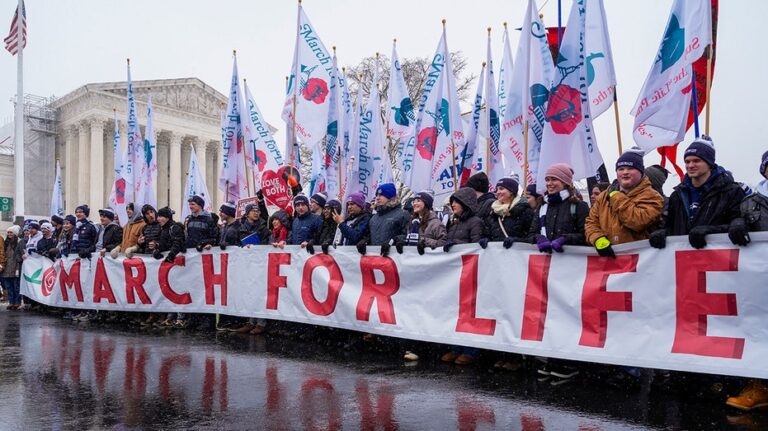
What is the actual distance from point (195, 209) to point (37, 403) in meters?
5.19

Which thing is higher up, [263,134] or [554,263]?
[263,134]

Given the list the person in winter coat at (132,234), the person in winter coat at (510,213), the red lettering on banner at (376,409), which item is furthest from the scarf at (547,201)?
the person in winter coat at (132,234)

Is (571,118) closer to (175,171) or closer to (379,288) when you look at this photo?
(379,288)

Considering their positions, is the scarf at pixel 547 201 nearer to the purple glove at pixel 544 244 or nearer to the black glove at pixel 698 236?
the purple glove at pixel 544 244

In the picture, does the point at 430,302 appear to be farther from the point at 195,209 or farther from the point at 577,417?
the point at 195,209

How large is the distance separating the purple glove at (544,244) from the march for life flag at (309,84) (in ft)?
19.0

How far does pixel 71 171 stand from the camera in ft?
171

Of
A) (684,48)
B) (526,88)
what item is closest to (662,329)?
(684,48)

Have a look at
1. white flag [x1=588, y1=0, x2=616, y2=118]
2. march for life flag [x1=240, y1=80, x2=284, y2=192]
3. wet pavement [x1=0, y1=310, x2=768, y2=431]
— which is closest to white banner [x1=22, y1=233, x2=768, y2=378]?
wet pavement [x1=0, y1=310, x2=768, y2=431]

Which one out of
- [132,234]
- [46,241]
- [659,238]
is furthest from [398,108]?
[659,238]

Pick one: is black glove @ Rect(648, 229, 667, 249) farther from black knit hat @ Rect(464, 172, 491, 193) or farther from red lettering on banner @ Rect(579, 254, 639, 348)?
black knit hat @ Rect(464, 172, 491, 193)

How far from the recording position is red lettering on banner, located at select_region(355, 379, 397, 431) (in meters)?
4.33

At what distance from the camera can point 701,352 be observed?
480 centimetres

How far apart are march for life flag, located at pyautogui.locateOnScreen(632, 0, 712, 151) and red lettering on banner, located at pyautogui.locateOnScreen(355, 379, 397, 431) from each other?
143 inches
